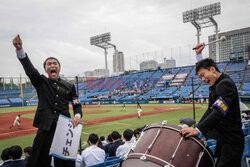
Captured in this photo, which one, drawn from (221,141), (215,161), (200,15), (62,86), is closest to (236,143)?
(221,141)

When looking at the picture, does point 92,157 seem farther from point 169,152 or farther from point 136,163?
point 169,152

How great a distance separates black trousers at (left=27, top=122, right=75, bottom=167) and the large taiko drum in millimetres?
1118

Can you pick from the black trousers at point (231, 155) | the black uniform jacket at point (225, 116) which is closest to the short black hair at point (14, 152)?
the black uniform jacket at point (225, 116)

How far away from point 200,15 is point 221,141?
1959 inches

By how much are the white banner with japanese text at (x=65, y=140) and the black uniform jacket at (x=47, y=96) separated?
148 millimetres

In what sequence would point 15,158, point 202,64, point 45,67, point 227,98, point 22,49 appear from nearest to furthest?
1. point 227,98
2. point 22,49
3. point 202,64
4. point 45,67
5. point 15,158

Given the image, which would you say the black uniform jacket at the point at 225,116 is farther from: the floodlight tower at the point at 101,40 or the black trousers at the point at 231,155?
the floodlight tower at the point at 101,40

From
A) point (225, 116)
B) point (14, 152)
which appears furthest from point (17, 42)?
point (225, 116)

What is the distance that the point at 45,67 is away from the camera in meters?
3.05

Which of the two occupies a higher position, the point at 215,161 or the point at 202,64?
the point at 202,64

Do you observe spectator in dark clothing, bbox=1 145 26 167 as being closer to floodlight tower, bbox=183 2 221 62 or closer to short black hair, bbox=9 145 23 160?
short black hair, bbox=9 145 23 160

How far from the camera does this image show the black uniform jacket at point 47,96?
2.68 metres

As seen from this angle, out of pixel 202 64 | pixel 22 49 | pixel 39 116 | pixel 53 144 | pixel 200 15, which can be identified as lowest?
pixel 53 144

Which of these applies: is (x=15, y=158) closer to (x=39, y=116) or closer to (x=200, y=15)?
(x=39, y=116)
